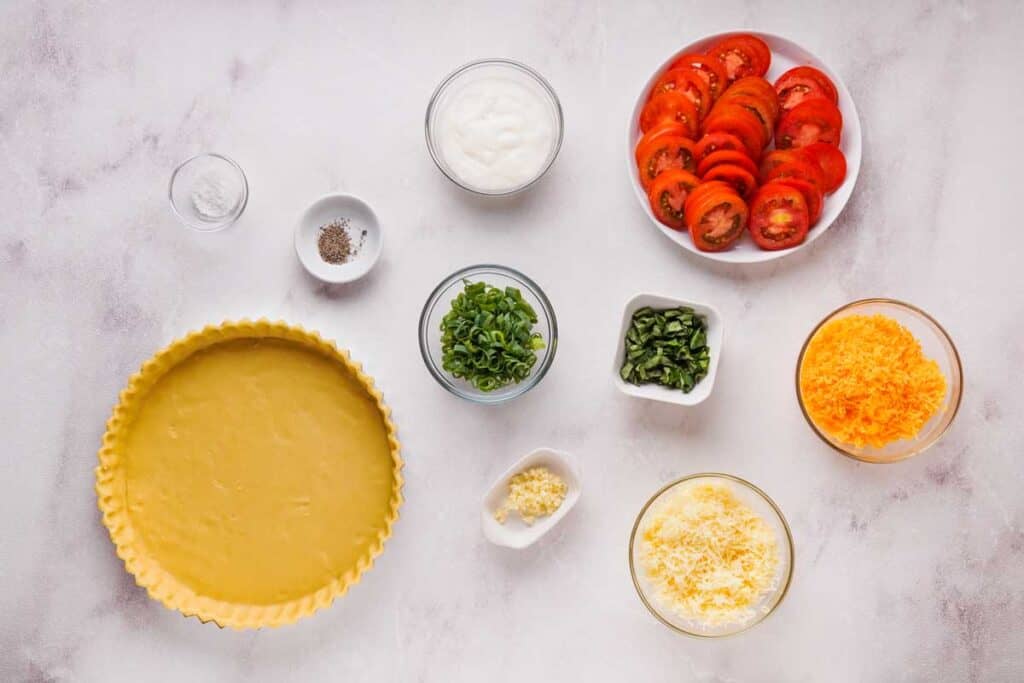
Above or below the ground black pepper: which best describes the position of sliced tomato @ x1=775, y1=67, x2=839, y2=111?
above

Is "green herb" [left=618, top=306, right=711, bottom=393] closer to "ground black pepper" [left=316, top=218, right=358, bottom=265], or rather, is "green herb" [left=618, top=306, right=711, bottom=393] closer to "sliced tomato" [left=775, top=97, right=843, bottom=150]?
"sliced tomato" [left=775, top=97, right=843, bottom=150]

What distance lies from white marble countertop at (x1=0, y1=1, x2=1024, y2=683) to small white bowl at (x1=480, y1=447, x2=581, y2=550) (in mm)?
108

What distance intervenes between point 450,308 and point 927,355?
1.45m

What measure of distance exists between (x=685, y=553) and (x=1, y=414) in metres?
2.20

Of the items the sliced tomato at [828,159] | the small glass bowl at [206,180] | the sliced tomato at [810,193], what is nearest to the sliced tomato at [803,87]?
the sliced tomato at [828,159]

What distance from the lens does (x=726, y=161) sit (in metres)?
2.38

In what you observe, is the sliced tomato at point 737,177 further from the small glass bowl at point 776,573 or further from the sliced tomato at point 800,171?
the small glass bowl at point 776,573

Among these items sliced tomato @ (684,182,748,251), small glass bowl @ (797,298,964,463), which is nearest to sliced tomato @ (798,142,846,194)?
sliced tomato @ (684,182,748,251)

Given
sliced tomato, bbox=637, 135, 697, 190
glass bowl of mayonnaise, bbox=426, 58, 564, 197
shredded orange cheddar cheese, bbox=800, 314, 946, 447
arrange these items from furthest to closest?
glass bowl of mayonnaise, bbox=426, 58, 564, 197 → sliced tomato, bbox=637, 135, 697, 190 → shredded orange cheddar cheese, bbox=800, 314, 946, 447

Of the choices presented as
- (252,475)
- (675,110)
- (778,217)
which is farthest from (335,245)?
(778,217)

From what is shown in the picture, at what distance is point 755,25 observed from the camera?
2602 millimetres

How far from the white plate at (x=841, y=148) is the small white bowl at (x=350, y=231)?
2.70 ft

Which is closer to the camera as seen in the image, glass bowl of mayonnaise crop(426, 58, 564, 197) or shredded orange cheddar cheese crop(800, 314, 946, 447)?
shredded orange cheddar cheese crop(800, 314, 946, 447)

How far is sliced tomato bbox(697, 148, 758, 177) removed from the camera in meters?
2.36
